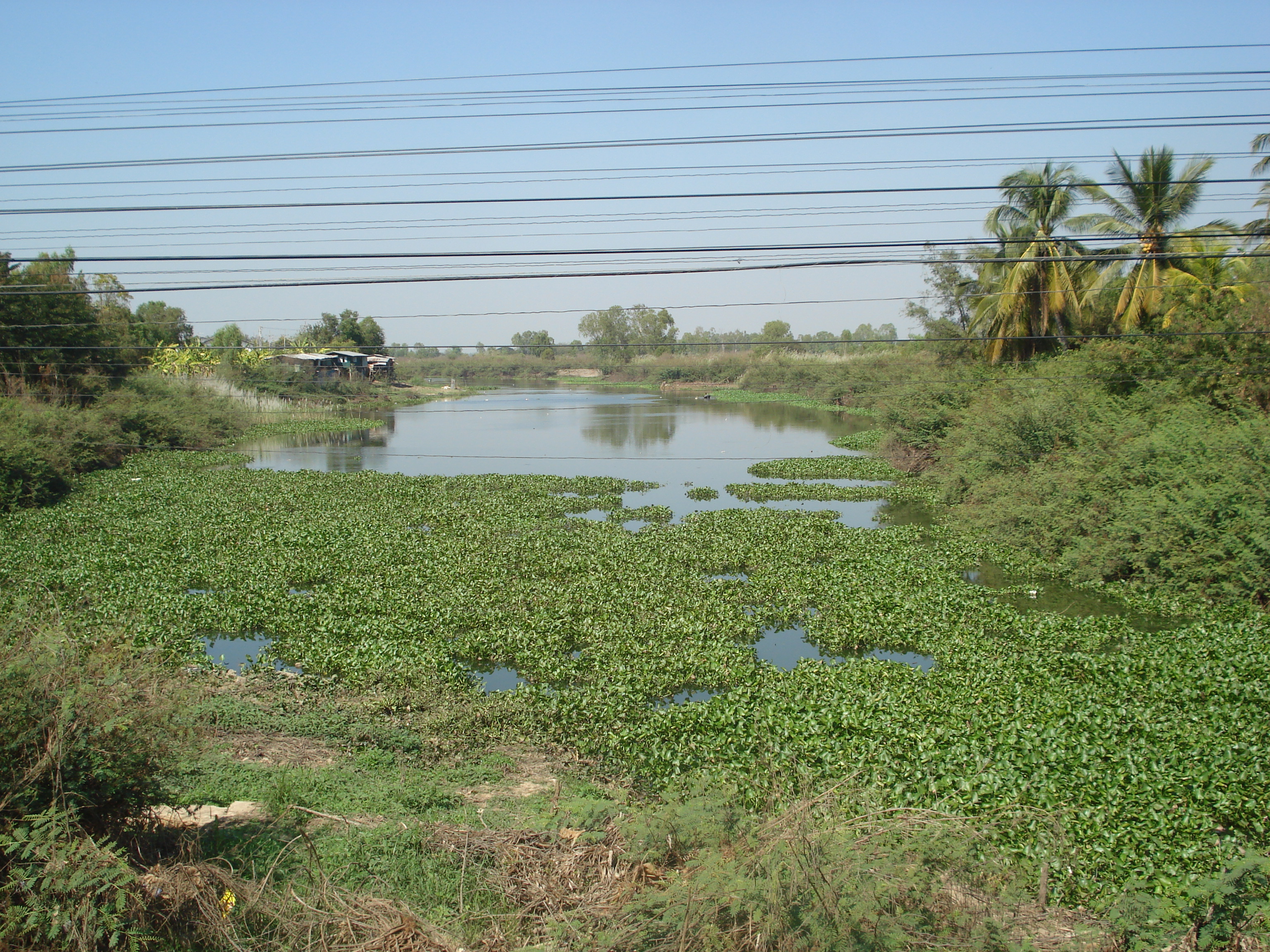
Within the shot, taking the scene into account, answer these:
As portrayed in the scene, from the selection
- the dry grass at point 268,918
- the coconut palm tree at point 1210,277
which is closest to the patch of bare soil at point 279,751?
the dry grass at point 268,918

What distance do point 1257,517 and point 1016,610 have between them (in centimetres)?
341

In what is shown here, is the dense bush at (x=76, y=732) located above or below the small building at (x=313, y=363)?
below

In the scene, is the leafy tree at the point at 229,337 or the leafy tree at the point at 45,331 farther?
the leafy tree at the point at 229,337

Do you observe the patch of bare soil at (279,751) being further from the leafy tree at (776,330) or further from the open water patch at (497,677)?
the leafy tree at (776,330)

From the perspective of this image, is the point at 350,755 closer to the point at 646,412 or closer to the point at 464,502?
the point at 464,502

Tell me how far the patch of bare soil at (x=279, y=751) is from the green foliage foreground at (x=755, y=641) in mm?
1404

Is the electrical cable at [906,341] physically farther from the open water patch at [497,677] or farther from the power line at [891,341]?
the open water patch at [497,677]

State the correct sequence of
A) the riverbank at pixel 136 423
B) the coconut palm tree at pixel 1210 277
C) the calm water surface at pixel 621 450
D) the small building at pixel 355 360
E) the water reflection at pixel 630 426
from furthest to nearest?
the small building at pixel 355 360 → the water reflection at pixel 630 426 → the riverbank at pixel 136 423 → the coconut palm tree at pixel 1210 277 → the calm water surface at pixel 621 450

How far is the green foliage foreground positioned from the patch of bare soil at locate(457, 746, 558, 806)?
0.48 meters

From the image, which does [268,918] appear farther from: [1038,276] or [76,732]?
[1038,276]

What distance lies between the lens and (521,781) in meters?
6.68

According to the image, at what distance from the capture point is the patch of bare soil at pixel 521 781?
6328 millimetres

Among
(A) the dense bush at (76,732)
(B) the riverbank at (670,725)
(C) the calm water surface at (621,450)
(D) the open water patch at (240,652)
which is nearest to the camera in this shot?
(A) the dense bush at (76,732)

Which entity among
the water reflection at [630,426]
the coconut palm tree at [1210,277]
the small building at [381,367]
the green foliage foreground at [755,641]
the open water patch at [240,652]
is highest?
the coconut palm tree at [1210,277]
